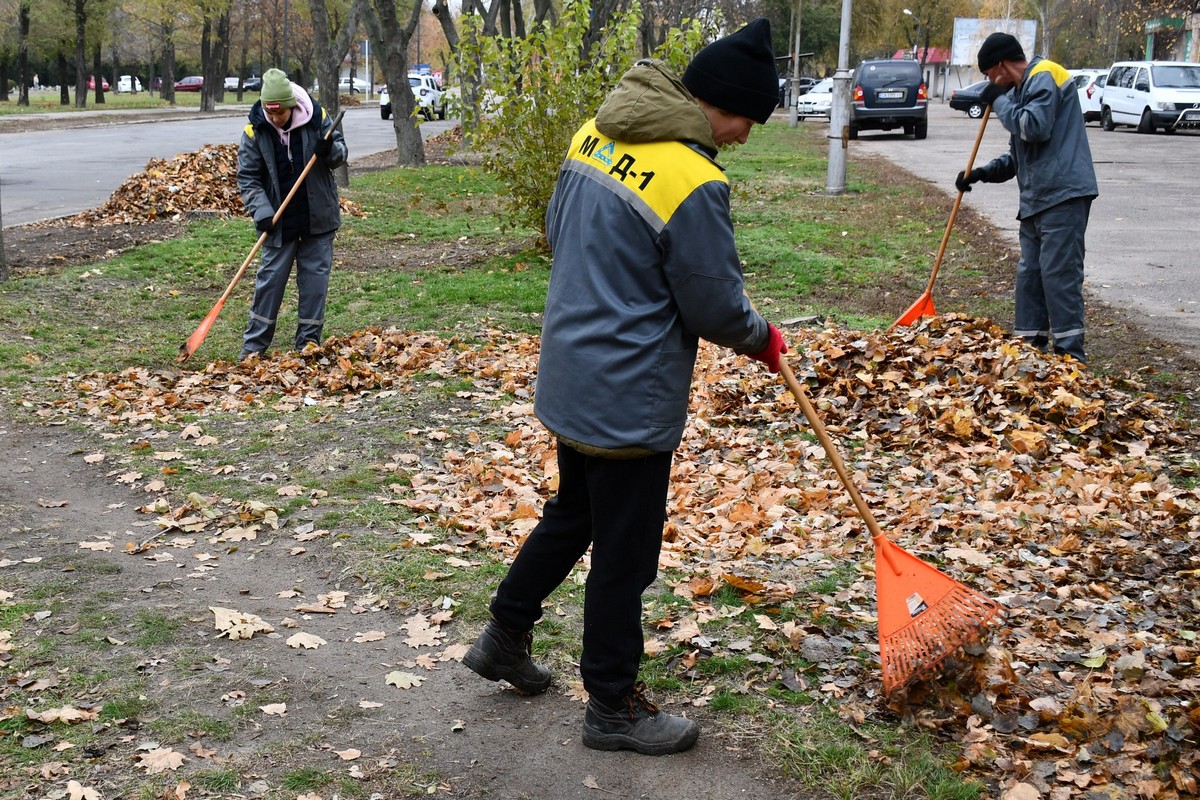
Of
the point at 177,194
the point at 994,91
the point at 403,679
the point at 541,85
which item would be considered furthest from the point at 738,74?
the point at 177,194

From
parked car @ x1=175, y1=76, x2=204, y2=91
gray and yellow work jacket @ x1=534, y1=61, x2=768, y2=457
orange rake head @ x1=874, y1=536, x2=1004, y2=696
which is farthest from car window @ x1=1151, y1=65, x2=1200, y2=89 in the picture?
parked car @ x1=175, y1=76, x2=204, y2=91

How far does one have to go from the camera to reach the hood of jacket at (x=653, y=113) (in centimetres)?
305

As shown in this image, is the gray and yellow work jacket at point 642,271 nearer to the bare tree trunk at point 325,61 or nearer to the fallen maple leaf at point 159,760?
the fallen maple leaf at point 159,760

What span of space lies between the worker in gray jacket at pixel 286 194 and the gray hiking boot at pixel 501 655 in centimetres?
493

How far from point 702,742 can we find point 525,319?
6339 millimetres

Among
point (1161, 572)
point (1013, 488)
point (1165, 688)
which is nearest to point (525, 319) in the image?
point (1013, 488)

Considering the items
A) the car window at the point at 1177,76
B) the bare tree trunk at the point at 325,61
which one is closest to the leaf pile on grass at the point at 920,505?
the bare tree trunk at the point at 325,61

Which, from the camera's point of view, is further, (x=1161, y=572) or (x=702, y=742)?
(x=1161, y=572)

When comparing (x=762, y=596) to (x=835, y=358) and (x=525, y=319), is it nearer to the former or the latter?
(x=835, y=358)

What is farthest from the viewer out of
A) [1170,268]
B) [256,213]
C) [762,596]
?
[1170,268]

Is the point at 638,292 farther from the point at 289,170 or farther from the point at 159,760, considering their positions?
the point at 289,170

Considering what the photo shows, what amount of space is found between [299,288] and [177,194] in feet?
26.2

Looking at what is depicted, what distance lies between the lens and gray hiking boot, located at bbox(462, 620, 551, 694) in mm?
3703

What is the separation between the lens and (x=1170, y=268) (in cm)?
1186
